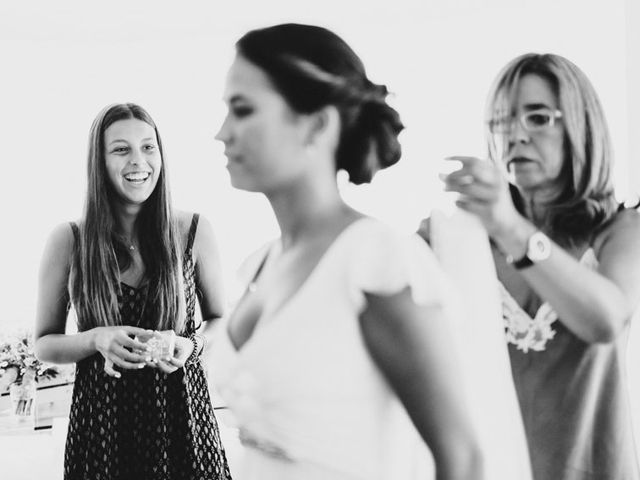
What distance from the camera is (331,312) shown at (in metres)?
0.71

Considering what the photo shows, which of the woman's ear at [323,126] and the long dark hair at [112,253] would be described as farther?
the long dark hair at [112,253]

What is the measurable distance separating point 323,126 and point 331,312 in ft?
0.58

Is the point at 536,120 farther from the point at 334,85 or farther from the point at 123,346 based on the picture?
the point at 123,346

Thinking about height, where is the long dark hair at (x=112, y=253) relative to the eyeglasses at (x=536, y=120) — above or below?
below

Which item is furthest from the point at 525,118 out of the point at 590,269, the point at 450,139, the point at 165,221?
the point at 450,139

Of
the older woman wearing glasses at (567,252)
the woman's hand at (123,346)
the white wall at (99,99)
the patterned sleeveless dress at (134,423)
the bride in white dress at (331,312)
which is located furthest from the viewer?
the white wall at (99,99)

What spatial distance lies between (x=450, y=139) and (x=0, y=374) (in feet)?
6.61

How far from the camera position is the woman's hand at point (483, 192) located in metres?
0.75

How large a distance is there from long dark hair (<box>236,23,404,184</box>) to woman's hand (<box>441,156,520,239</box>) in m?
0.07

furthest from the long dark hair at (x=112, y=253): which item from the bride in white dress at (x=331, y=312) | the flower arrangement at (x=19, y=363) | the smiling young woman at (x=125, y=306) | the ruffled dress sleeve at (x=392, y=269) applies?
the flower arrangement at (x=19, y=363)

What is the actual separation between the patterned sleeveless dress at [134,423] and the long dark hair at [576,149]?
2.99ft

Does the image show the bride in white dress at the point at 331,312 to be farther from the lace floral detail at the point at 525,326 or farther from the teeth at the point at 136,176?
the teeth at the point at 136,176

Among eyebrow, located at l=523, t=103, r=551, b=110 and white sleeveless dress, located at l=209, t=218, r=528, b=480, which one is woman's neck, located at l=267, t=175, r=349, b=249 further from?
eyebrow, located at l=523, t=103, r=551, b=110

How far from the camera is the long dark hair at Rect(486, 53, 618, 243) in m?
0.86
